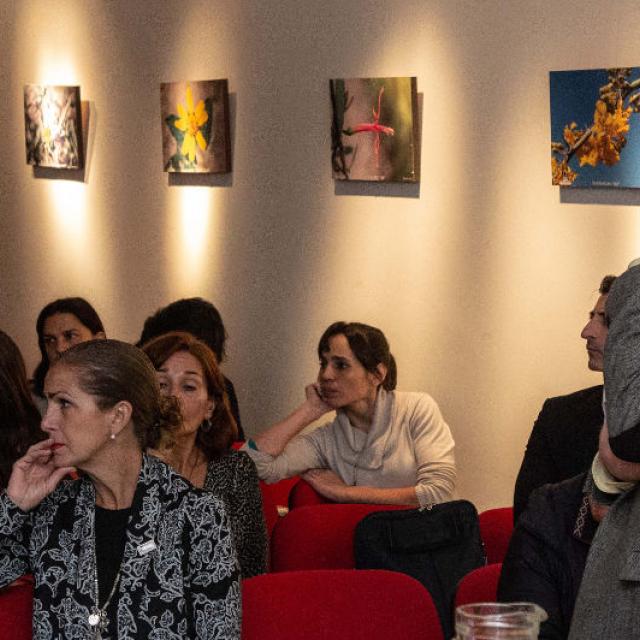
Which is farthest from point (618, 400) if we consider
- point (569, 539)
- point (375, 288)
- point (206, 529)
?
point (375, 288)

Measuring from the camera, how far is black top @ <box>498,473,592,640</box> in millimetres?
2521

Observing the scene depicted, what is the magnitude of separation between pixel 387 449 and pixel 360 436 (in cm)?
15

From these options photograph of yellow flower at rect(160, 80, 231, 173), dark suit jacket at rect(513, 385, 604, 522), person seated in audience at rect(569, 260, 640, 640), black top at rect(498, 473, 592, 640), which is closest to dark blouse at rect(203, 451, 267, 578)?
dark suit jacket at rect(513, 385, 604, 522)

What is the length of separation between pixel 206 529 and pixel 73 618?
1.32 feet

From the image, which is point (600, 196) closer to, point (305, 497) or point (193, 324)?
point (305, 497)

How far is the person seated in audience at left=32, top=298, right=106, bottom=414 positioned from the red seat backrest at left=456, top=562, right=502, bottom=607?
4.22 m

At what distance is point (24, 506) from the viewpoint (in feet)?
11.2

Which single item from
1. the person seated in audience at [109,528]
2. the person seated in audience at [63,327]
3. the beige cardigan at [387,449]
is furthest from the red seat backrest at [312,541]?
the person seated in audience at [63,327]

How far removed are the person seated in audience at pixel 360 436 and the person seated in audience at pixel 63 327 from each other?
5.43 feet

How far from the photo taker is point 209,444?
4.80 meters

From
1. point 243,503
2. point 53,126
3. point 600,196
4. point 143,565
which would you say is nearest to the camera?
point 143,565

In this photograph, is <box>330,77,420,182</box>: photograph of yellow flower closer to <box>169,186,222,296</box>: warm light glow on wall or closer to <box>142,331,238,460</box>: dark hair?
<box>169,186,222,296</box>: warm light glow on wall

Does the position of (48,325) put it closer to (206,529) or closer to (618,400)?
(206,529)

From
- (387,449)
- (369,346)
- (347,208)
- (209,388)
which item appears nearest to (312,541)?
(209,388)
